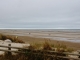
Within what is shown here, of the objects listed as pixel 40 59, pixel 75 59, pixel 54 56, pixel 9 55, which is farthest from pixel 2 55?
pixel 75 59

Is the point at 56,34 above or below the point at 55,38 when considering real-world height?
below

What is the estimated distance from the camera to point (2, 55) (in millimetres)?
12250

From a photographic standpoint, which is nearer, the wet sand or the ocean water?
the wet sand

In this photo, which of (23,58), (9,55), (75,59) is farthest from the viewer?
(9,55)

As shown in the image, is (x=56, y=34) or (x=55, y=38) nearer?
(x=55, y=38)

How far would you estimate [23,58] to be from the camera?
11.4 meters

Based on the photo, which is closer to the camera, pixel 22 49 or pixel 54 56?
pixel 54 56

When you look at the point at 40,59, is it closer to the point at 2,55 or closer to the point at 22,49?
the point at 22,49

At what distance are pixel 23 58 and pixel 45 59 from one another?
3.97 ft

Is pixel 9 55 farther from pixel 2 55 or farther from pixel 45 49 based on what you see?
pixel 45 49

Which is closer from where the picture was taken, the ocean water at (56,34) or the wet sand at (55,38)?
the wet sand at (55,38)

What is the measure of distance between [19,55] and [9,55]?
697 millimetres

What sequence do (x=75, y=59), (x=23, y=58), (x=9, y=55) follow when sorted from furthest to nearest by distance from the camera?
(x=9, y=55), (x=23, y=58), (x=75, y=59)

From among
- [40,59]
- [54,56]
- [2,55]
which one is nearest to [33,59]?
[40,59]
